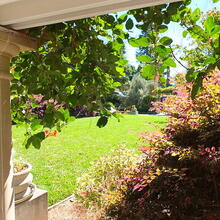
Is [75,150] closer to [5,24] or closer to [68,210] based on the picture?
[68,210]

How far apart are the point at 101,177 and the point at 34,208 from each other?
3.02ft

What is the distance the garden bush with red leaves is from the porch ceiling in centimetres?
99

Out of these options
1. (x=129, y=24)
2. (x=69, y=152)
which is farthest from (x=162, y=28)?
(x=69, y=152)

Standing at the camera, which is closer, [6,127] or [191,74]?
[191,74]

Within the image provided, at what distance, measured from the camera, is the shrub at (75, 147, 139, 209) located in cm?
265

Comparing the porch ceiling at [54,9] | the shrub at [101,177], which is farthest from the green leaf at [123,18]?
the shrub at [101,177]

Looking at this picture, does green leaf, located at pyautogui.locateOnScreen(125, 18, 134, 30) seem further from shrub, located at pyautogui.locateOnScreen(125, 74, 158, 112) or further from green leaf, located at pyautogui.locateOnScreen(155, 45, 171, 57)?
shrub, located at pyautogui.locateOnScreen(125, 74, 158, 112)

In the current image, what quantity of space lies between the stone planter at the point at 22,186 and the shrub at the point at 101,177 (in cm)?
71

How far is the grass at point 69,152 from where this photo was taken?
12.3 ft

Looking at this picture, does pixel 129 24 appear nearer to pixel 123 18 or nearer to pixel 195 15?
pixel 123 18

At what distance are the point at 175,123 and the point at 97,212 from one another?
1.36 m

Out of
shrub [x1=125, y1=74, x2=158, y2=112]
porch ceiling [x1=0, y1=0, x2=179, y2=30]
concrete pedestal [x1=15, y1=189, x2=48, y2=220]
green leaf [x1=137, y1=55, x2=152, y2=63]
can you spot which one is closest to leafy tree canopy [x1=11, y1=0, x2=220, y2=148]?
green leaf [x1=137, y1=55, x2=152, y2=63]

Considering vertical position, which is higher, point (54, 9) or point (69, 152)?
point (54, 9)

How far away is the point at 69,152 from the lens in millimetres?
5160
